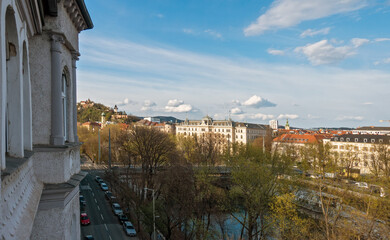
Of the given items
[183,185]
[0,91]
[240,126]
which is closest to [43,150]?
[0,91]

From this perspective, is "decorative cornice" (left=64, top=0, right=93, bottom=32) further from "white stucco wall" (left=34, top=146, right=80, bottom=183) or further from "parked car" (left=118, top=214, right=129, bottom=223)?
"parked car" (left=118, top=214, right=129, bottom=223)

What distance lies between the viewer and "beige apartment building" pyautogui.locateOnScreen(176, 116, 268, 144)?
101 m

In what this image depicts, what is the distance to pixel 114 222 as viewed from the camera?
27.1 meters

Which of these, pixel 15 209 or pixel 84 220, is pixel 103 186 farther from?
pixel 15 209

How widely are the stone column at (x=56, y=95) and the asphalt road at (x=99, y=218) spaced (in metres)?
Result: 18.0

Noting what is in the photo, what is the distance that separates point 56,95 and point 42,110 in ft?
1.72

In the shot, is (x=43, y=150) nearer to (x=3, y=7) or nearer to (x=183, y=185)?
(x=3, y=7)

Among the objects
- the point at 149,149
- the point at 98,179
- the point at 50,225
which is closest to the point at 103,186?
the point at 98,179

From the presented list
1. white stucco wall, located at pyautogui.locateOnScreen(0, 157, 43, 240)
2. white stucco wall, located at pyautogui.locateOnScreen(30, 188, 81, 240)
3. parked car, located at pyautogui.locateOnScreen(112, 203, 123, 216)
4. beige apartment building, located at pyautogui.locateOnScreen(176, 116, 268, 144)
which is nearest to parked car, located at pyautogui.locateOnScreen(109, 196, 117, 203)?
parked car, located at pyautogui.locateOnScreen(112, 203, 123, 216)

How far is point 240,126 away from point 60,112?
97.0 meters

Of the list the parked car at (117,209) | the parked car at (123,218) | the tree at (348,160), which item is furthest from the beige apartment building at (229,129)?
the parked car at (123,218)

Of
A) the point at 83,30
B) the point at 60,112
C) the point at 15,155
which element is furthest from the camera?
the point at 83,30

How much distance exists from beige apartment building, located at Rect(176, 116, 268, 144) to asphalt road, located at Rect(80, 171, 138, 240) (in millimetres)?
61694

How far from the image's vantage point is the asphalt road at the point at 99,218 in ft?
77.6
